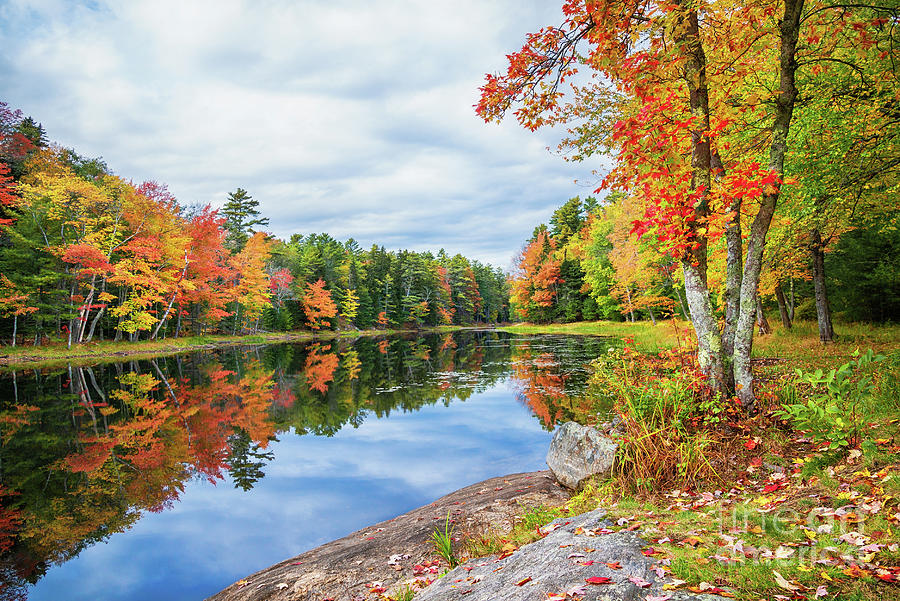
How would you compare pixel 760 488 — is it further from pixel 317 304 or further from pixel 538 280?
pixel 317 304

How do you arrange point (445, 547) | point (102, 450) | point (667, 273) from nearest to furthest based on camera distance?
point (445, 547), point (102, 450), point (667, 273)

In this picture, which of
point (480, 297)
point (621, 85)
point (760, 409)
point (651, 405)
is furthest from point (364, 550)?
point (480, 297)

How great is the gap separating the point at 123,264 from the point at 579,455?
28086 millimetres

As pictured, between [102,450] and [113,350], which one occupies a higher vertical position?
[113,350]

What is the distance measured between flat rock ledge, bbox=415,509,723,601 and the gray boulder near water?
148 centimetres

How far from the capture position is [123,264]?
79.3ft

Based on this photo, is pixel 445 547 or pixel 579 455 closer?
pixel 445 547

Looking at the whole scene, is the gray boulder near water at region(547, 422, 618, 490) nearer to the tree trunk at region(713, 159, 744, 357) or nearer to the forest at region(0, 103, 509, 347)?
the tree trunk at region(713, 159, 744, 357)

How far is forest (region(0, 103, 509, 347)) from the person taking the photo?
23.0 m

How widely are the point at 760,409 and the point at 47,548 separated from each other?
363 inches

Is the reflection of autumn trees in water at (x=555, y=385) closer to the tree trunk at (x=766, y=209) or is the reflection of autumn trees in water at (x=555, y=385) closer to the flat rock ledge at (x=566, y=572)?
the tree trunk at (x=766, y=209)

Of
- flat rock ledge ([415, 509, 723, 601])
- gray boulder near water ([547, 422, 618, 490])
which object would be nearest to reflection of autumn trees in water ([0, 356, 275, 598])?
flat rock ledge ([415, 509, 723, 601])

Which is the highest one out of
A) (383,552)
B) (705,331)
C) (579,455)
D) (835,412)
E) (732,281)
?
(732,281)

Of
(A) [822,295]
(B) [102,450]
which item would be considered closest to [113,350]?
(B) [102,450]
